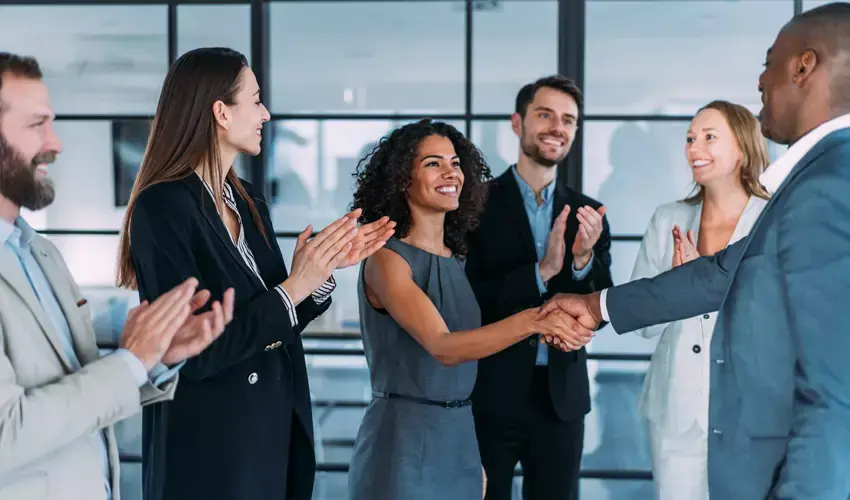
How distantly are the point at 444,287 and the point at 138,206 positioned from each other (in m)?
0.89

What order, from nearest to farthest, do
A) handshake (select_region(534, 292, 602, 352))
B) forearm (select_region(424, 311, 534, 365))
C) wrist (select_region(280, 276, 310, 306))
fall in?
wrist (select_region(280, 276, 310, 306)), forearm (select_region(424, 311, 534, 365)), handshake (select_region(534, 292, 602, 352))

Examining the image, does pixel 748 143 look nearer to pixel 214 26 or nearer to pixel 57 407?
pixel 57 407

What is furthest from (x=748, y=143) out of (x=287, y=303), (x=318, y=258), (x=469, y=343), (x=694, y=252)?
(x=287, y=303)

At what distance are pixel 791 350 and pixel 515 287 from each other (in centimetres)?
134

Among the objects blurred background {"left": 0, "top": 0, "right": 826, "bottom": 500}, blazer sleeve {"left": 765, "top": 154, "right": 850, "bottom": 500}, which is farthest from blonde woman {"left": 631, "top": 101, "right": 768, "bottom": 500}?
blazer sleeve {"left": 765, "top": 154, "right": 850, "bottom": 500}

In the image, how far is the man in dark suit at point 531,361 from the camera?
2740 millimetres

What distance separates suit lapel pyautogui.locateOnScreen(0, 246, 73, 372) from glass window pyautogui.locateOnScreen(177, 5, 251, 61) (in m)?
2.66

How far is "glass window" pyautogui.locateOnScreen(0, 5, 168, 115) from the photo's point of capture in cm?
394

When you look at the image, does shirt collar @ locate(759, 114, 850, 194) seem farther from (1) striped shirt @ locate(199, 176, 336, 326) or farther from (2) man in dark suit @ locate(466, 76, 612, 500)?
(2) man in dark suit @ locate(466, 76, 612, 500)

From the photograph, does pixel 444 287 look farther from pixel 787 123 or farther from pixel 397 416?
pixel 787 123

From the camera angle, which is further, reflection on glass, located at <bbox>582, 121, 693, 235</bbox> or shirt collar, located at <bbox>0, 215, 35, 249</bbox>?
reflection on glass, located at <bbox>582, 121, 693, 235</bbox>

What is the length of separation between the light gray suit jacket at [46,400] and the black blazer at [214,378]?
33 centimetres

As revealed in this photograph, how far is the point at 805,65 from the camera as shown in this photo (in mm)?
1494

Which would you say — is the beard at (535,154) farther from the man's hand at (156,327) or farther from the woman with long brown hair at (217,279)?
the man's hand at (156,327)
